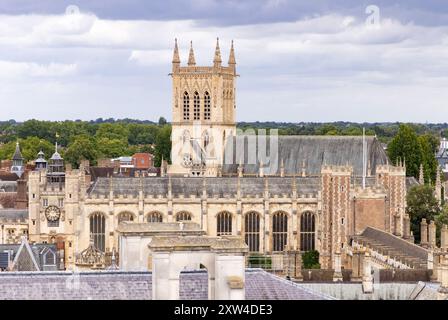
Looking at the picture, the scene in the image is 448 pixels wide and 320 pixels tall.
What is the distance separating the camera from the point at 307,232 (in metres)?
87.4

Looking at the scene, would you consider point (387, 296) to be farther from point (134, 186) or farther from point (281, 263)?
point (134, 186)

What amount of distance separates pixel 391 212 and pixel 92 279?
56623mm

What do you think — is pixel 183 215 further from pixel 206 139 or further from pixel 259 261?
pixel 206 139

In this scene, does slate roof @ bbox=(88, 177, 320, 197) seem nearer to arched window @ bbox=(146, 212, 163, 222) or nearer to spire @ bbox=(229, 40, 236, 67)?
arched window @ bbox=(146, 212, 163, 222)

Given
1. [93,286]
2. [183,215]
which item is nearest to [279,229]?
[183,215]

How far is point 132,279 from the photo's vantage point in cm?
3023

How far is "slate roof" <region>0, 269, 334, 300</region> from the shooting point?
29578 mm

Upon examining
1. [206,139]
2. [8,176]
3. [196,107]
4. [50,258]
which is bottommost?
[50,258]

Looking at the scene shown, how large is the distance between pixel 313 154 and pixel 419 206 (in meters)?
15.4
